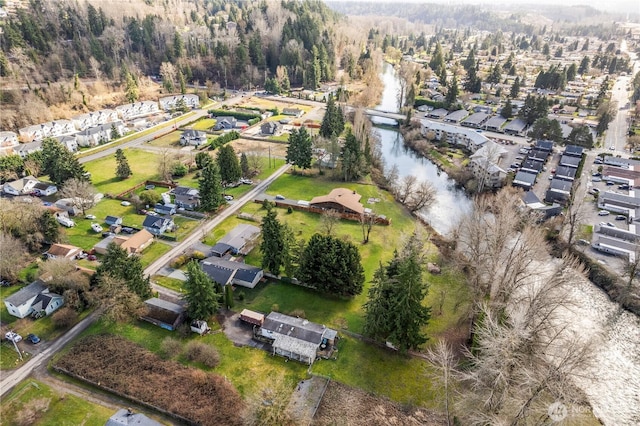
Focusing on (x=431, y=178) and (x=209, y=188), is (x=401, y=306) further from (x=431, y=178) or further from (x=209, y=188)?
(x=431, y=178)

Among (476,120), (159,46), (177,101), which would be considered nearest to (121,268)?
(177,101)

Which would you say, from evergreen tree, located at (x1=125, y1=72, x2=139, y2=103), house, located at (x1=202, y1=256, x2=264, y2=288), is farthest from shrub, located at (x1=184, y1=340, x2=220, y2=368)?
evergreen tree, located at (x1=125, y1=72, x2=139, y2=103)

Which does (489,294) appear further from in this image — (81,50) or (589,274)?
(81,50)

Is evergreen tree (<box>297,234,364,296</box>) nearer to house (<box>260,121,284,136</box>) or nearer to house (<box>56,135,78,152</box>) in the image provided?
house (<box>260,121,284,136</box>)

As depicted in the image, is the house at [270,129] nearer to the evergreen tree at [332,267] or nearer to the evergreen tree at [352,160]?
the evergreen tree at [352,160]

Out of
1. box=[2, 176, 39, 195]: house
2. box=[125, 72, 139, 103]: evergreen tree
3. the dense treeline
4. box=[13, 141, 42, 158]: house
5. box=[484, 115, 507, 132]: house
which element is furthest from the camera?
the dense treeline
